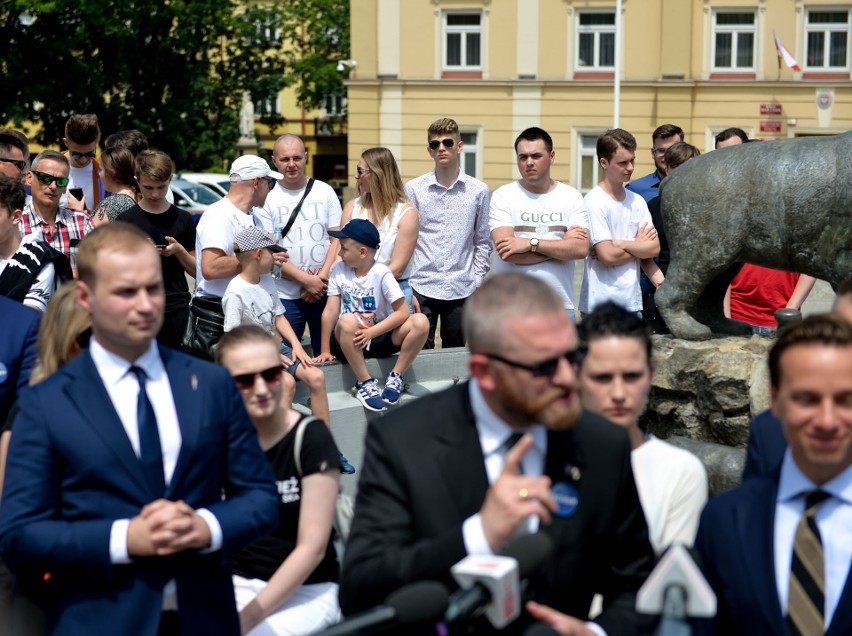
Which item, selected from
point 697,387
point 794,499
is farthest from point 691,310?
point 794,499

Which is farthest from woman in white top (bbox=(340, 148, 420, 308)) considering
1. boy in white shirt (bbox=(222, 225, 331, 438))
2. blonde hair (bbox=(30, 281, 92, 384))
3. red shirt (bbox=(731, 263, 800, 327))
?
blonde hair (bbox=(30, 281, 92, 384))

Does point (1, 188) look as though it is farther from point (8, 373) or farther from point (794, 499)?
point (794, 499)

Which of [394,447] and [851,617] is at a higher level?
[394,447]

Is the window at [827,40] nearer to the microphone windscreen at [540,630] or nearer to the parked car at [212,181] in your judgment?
the parked car at [212,181]

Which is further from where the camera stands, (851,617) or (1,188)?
(1,188)

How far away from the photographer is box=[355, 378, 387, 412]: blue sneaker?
743 cm

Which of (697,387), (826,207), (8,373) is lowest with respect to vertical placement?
(697,387)

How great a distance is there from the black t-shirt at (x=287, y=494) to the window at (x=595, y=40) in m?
30.7

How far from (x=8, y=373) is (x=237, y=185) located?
321 centimetres

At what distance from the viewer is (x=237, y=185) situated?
23.7 ft

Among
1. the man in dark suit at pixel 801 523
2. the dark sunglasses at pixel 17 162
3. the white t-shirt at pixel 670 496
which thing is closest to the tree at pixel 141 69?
the dark sunglasses at pixel 17 162

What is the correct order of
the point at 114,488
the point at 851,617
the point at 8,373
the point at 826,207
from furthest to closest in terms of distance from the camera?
the point at 826,207 → the point at 8,373 → the point at 114,488 → the point at 851,617

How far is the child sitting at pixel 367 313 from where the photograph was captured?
289 inches

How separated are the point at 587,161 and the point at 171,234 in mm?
27238
